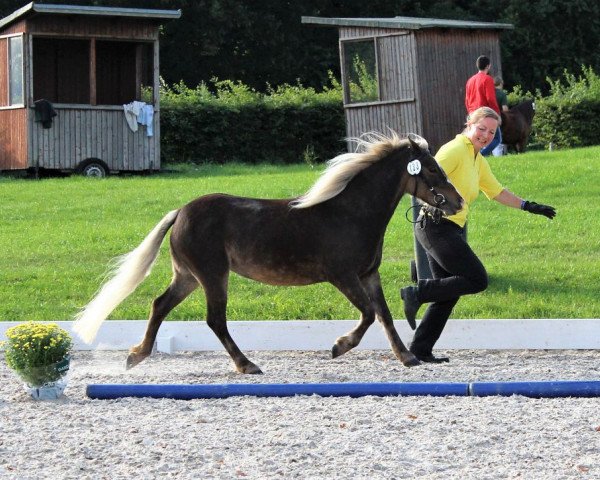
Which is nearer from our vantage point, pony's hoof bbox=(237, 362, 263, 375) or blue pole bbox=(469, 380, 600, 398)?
blue pole bbox=(469, 380, 600, 398)

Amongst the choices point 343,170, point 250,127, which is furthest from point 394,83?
point 343,170

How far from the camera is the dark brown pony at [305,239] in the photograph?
8.16 metres

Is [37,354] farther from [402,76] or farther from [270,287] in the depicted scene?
[402,76]

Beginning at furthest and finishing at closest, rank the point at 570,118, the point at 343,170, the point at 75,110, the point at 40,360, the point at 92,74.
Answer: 1. the point at 570,118
2. the point at 92,74
3. the point at 75,110
4. the point at 343,170
5. the point at 40,360

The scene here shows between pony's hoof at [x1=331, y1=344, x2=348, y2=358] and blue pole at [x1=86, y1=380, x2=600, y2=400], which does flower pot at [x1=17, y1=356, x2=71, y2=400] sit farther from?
pony's hoof at [x1=331, y1=344, x2=348, y2=358]

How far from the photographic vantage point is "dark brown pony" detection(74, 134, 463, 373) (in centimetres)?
816

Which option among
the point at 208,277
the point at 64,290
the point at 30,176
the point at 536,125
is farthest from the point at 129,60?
the point at 208,277

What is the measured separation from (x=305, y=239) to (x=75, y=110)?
16306 mm

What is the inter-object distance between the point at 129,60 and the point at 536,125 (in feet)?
30.9

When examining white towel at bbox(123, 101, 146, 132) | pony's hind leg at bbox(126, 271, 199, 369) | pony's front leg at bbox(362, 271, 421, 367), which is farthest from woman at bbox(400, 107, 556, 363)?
white towel at bbox(123, 101, 146, 132)

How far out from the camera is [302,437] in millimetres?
5727

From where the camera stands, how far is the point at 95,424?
6.22 m

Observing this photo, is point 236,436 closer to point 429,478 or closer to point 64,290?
point 429,478

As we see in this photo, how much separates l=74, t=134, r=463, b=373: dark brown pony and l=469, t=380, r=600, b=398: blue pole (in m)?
1.54
